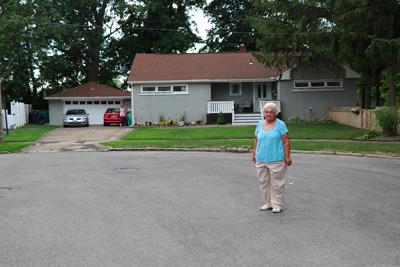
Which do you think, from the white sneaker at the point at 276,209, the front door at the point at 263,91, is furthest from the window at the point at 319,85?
the white sneaker at the point at 276,209

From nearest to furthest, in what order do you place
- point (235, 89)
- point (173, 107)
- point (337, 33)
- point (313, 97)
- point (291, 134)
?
point (337, 33) → point (291, 134) → point (313, 97) → point (173, 107) → point (235, 89)

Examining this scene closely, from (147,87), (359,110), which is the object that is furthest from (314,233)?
(147,87)

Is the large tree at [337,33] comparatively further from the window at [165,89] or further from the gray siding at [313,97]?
the window at [165,89]

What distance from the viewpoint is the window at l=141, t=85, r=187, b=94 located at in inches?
1277

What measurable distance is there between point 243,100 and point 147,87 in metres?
7.40

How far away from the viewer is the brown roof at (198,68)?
107 feet

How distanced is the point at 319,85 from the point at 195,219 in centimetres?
2726

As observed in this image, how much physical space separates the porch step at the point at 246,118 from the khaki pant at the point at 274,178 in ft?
78.9

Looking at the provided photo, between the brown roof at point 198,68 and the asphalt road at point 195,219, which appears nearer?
the asphalt road at point 195,219

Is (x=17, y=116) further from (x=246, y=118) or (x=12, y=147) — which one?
(x=246, y=118)

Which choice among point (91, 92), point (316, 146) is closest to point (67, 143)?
point (316, 146)

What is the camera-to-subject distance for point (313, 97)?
31.4 m

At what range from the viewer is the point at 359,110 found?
24438 millimetres

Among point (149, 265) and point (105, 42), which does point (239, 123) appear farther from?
point (149, 265)
